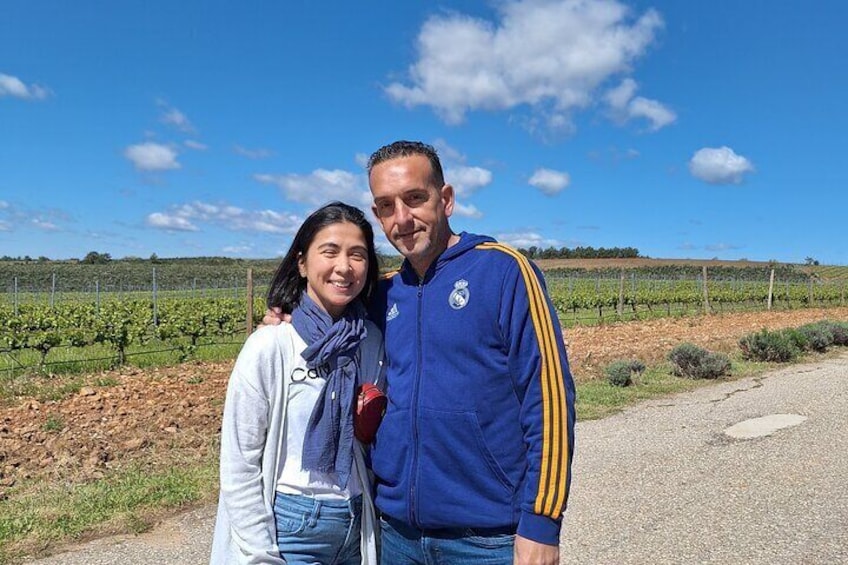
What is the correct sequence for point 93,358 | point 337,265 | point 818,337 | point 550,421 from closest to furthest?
1. point 550,421
2. point 337,265
3. point 93,358
4. point 818,337

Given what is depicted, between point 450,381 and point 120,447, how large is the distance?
16.1 feet

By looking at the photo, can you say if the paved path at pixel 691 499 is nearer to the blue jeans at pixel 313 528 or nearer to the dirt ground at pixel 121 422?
the dirt ground at pixel 121 422

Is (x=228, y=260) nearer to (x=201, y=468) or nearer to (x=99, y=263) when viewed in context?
(x=99, y=263)

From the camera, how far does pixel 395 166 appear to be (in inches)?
68.8

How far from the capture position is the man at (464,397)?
1.55 metres

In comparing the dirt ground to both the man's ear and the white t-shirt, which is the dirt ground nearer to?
the white t-shirt

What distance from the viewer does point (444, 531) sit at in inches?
66.4

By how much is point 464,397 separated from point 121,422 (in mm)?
5828

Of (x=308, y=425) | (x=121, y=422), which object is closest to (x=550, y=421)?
(x=308, y=425)

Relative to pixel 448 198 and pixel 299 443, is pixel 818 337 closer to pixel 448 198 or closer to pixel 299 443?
pixel 448 198

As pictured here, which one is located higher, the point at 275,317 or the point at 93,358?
the point at 275,317

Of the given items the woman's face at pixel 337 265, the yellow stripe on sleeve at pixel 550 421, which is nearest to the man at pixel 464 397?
the yellow stripe on sleeve at pixel 550 421

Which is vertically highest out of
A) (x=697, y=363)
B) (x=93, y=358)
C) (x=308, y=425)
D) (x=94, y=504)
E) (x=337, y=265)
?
(x=337, y=265)

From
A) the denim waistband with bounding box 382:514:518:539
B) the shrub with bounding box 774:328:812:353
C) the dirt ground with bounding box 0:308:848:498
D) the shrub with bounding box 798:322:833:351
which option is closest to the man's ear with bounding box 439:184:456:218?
the denim waistband with bounding box 382:514:518:539
